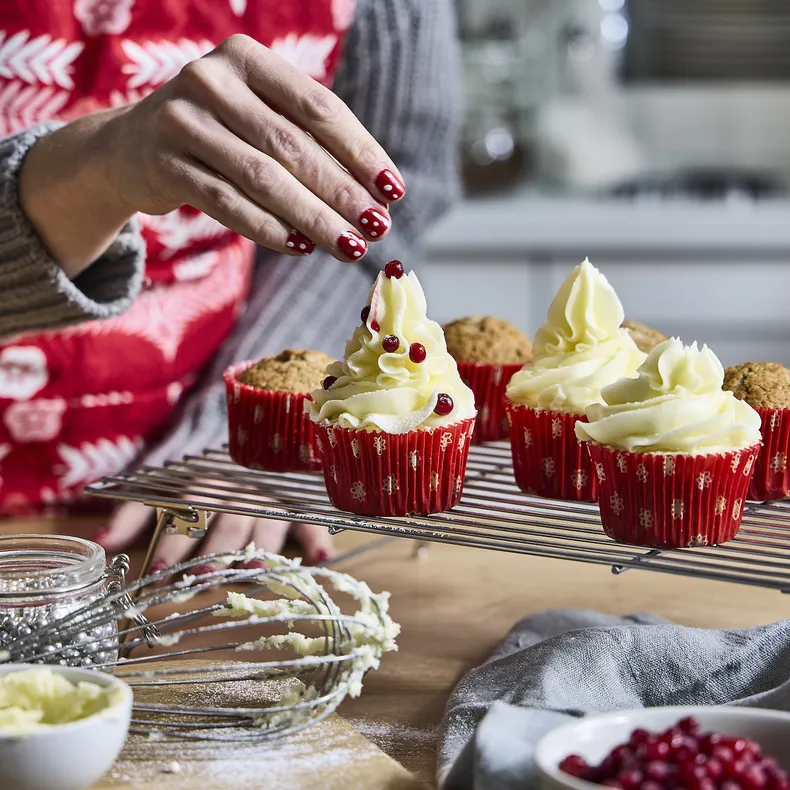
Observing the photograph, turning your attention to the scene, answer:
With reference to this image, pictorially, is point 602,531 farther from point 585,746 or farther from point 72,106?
point 72,106

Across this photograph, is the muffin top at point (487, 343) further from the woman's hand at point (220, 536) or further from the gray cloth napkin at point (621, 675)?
the gray cloth napkin at point (621, 675)

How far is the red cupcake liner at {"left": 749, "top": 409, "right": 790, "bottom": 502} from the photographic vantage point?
1390mm

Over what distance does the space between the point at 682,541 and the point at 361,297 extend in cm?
101

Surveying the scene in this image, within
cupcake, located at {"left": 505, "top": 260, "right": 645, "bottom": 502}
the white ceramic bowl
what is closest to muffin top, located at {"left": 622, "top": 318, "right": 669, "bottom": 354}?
cupcake, located at {"left": 505, "top": 260, "right": 645, "bottom": 502}

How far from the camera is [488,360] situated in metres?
1.74

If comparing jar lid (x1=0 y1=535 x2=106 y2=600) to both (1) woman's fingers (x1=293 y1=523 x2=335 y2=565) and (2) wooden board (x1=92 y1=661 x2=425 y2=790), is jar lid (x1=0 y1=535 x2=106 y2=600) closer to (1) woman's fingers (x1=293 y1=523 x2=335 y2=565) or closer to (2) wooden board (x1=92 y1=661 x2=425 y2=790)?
(2) wooden board (x1=92 y1=661 x2=425 y2=790)

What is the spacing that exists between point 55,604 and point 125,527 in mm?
544

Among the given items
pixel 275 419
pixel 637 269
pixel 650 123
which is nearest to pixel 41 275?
pixel 275 419

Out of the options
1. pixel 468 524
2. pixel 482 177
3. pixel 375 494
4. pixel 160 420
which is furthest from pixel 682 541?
pixel 482 177

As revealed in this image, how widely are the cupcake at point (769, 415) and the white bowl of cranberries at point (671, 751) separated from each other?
0.56 metres

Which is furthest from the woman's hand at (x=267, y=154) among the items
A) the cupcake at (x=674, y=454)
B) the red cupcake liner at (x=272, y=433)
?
the red cupcake liner at (x=272, y=433)

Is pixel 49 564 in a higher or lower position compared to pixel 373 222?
lower

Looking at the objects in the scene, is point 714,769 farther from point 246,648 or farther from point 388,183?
point 388,183

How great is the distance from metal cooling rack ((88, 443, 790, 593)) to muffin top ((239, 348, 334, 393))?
0.11 metres
